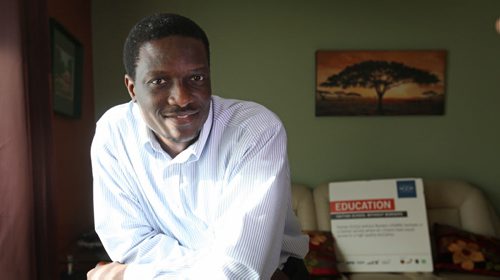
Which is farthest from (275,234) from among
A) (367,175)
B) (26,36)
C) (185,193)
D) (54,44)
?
(367,175)

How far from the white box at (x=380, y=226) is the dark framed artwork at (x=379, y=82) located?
1.78 ft

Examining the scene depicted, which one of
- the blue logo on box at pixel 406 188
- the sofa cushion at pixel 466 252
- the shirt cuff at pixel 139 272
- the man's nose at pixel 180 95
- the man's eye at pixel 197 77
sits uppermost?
the man's eye at pixel 197 77

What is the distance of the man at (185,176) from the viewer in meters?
0.88

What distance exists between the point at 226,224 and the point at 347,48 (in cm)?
221

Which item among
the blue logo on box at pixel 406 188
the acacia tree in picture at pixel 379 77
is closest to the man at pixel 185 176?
the blue logo on box at pixel 406 188

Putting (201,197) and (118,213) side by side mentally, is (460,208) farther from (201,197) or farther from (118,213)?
(118,213)

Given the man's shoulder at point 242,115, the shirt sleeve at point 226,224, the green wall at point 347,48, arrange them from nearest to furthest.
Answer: the shirt sleeve at point 226,224, the man's shoulder at point 242,115, the green wall at point 347,48

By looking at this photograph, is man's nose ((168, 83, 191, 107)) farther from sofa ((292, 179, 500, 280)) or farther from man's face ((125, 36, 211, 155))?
sofa ((292, 179, 500, 280))

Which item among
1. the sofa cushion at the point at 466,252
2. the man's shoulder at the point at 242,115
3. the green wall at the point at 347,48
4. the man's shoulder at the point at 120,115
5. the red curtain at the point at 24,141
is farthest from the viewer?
the green wall at the point at 347,48

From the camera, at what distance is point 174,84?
89 cm

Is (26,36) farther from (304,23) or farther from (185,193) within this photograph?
(304,23)

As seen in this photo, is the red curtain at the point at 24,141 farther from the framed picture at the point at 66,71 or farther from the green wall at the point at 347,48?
the green wall at the point at 347,48

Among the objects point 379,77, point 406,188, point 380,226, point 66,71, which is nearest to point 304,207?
point 380,226

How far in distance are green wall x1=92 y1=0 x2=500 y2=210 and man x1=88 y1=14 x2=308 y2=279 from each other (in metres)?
1.75
